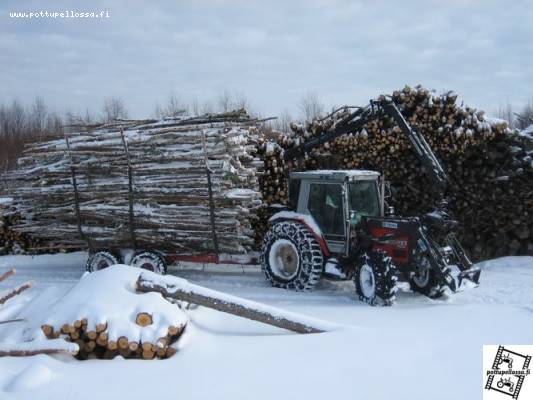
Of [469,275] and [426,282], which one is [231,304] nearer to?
[426,282]

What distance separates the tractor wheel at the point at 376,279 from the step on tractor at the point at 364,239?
0.01 metres

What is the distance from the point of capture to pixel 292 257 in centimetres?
835

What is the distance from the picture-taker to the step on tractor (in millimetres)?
7043

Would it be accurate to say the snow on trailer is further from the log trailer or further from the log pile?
the log pile

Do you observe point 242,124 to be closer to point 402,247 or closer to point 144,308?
point 402,247

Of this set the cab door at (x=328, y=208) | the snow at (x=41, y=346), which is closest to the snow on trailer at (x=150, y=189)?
the cab door at (x=328, y=208)

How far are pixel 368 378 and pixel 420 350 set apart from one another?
2.48 feet

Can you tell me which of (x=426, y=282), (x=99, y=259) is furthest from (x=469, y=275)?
(x=99, y=259)

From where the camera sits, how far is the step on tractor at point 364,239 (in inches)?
277

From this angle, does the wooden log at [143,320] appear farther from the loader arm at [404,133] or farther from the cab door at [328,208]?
the loader arm at [404,133]

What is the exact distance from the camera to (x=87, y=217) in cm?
907

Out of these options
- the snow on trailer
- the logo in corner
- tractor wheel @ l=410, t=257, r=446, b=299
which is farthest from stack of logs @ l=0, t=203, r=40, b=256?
the logo in corner

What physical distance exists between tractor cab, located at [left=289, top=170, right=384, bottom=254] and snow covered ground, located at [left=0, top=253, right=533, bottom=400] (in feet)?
5.68

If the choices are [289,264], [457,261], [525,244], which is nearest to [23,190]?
[289,264]
